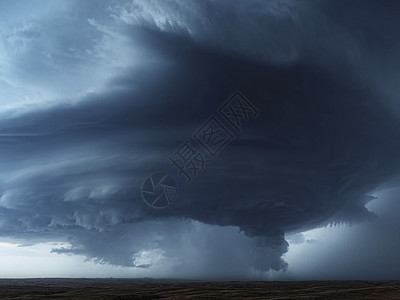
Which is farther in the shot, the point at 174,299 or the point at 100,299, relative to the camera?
the point at 100,299

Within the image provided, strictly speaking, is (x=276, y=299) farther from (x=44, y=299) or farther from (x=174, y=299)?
(x=44, y=299)

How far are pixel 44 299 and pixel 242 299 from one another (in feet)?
186

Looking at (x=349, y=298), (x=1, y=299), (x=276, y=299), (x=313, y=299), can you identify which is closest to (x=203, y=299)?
(x=276, y=299)

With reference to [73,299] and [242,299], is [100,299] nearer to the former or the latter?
[73,299]

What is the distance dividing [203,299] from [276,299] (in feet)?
59.6

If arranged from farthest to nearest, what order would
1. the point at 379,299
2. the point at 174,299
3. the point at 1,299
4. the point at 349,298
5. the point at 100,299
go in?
the point at 1,299 → the point at 100,299 → the point at 174,299 → the point at 349,298 → the point at 379,299

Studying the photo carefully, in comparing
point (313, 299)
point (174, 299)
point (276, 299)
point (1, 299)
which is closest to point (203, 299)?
point (174, 299)

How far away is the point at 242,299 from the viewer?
98.1 meters

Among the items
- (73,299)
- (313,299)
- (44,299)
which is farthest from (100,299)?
(313,299)

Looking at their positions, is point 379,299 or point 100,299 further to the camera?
point 100,299

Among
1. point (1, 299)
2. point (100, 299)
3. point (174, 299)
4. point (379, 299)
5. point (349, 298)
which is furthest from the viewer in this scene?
point (1, 299)

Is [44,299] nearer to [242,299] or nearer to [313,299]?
[242,299]

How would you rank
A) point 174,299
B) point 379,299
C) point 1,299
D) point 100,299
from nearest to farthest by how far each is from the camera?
point 379,299 < point 174,299 < point 100,299 < point 1,299

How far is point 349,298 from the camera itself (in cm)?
8900
